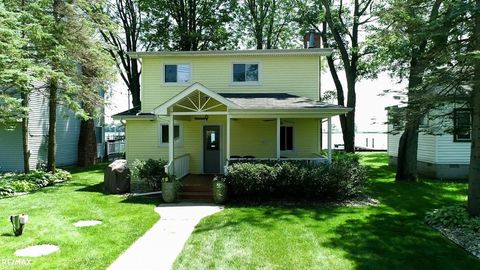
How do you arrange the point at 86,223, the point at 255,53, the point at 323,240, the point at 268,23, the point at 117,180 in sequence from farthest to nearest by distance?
1. the point at 268,23
2. the point at 255,53
3. the point at 117,180
4. the point at 86,223
5. the point at 323,240

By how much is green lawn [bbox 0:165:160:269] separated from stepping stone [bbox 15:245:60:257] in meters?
0.14

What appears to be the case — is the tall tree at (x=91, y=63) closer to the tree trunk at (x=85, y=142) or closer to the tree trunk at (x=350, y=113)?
the tree trunk at (x=85, y=142)

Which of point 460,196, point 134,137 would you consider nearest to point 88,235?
point 134,137

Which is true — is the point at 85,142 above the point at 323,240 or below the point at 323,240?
above

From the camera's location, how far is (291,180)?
11.7 metres

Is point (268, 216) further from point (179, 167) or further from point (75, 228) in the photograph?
point (179, 167)

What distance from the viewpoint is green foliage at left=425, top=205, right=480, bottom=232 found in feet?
27.8

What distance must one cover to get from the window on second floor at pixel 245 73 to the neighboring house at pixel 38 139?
9.07 metres

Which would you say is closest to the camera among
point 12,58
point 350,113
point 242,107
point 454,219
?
point 454,219

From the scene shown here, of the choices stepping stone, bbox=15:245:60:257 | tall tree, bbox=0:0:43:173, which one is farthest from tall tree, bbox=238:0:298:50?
stepping stone, bbox=15:245:60:257

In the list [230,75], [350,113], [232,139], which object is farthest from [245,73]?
[350,113]

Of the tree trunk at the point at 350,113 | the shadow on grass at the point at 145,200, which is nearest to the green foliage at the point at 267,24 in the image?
the tree trunk at the point at 350,113

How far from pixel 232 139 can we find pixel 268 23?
1690 centimetres

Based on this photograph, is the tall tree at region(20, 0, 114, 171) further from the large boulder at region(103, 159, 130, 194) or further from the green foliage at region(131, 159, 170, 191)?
the green foliage at region(131, 159, 170, 191)
